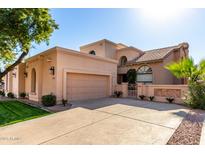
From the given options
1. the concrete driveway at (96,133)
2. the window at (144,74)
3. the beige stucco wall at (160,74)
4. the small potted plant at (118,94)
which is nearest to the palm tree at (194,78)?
the concrete driveway at (96,133)

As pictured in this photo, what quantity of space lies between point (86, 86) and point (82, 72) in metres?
1.29

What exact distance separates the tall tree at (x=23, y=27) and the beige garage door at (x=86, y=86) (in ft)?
11.3

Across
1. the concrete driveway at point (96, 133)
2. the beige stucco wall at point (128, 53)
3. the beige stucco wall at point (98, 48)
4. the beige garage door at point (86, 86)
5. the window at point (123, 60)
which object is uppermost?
the beige stucco wall at point (98, 48)

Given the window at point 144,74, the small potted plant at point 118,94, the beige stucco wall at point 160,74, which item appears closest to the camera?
the small potted plant at point 118,94

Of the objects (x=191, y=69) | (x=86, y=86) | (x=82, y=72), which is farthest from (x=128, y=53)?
(x=191, y=69)

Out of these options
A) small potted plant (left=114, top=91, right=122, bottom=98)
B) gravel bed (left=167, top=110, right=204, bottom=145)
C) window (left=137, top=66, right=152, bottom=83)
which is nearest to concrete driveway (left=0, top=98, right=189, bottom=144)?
gravel bed (left=167, top=110, right=204, bottom=145)

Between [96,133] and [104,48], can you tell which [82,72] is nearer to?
[96,133]

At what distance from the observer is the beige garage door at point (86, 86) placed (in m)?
10.1

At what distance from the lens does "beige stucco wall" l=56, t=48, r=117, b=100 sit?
9281 millimetres

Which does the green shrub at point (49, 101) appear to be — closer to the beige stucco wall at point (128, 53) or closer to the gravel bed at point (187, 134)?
the gravel bed at point (187, 134)

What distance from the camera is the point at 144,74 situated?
621 inches

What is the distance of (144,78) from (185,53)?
684 centimetres
